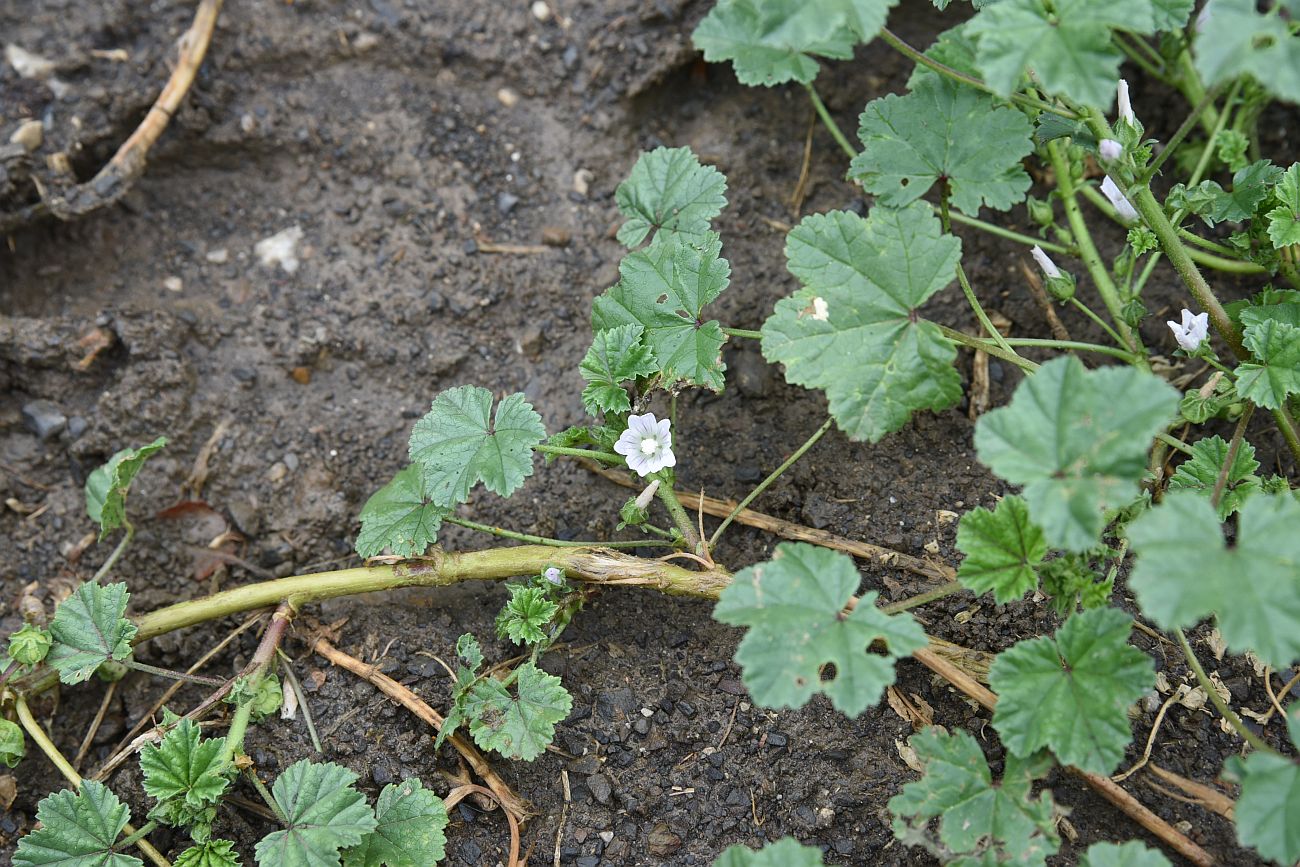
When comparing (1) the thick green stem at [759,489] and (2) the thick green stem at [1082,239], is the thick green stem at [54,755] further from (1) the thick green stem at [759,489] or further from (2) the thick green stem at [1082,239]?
(2) the thick green stem at [1082,239]

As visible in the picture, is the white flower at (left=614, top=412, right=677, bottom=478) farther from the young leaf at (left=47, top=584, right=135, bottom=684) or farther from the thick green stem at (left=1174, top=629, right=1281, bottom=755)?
the young leaf at (left=47, top=584, right=135, bottom=684)

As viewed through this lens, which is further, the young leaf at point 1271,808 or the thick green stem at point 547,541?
the thick green stem at point 547,541

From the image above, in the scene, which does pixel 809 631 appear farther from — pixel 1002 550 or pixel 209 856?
pixel 209 856

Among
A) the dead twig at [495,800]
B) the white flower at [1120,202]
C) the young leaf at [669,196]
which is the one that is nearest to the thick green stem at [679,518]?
the young leaf at [669,196]

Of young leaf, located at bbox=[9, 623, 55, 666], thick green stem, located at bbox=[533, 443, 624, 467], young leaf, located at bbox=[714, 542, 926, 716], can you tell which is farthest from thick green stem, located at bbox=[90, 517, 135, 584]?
young leaf, located at bbox=[714, 542, 926, 716]

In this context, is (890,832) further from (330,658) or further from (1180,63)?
(1180,63)

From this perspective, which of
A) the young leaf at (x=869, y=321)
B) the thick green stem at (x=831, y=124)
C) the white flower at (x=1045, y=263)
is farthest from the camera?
the thick green stem at (x=831, y=124)
